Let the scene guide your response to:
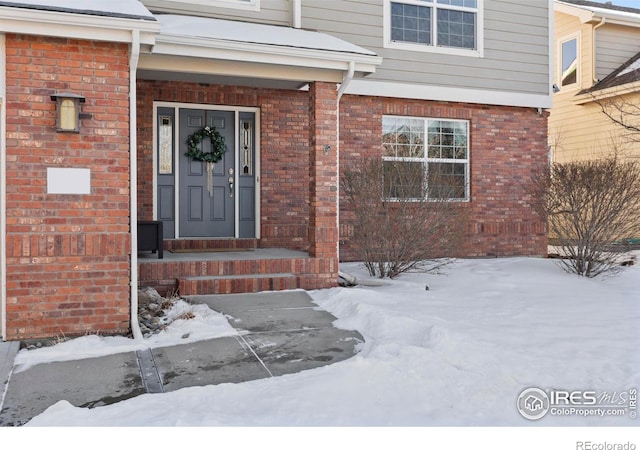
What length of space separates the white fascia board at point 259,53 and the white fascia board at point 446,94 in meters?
2.49

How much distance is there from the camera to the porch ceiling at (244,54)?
6.34 metres

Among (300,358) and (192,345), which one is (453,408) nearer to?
(300,358)

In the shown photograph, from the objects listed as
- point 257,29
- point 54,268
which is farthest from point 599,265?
point 54,268

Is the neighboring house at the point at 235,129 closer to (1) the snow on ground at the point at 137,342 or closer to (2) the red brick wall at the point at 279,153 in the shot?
(2) the red brick wall at the point at 279,153

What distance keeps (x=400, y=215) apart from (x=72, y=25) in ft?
15.1

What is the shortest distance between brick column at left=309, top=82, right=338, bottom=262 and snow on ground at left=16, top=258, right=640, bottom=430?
105cm

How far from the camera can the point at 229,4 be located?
28.8 feet

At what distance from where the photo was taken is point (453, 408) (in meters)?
3.36

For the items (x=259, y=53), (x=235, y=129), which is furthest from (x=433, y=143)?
(x=259, y=53)

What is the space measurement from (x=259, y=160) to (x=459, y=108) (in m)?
4.05

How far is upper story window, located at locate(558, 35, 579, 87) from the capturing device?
14875mm

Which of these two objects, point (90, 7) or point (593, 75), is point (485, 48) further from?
point (90, 7)

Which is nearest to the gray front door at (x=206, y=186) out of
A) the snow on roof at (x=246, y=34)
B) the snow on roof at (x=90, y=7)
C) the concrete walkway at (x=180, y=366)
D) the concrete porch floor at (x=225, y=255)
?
the concrete porch floor at (x=225, y=255)

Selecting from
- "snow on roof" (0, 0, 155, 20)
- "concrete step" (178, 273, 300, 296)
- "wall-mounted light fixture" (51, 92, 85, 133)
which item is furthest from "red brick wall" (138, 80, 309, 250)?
"wall-mounted light fixture" (51, 92, 85, 133)
